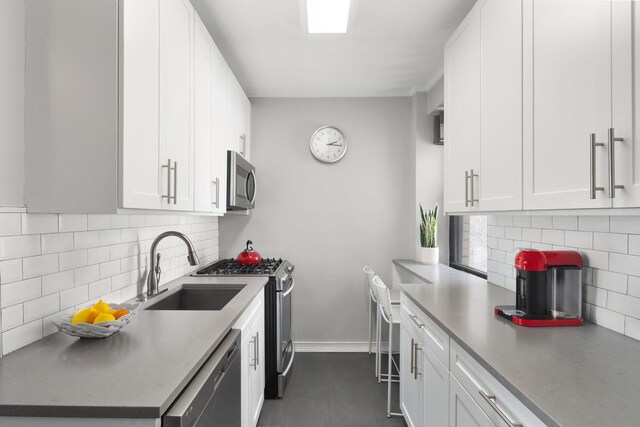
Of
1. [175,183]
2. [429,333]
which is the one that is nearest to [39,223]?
[175,183]

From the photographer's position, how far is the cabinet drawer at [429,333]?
63.0 inches

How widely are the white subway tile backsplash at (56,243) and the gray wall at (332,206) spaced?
223cm

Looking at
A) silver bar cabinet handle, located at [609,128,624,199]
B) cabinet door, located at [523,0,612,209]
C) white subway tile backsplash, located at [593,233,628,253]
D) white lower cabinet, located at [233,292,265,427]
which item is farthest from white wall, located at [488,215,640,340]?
white lower cabinet, located at [233,292,265,427]

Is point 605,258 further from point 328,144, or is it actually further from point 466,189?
point 328,144

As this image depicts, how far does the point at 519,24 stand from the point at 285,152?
2.51 m

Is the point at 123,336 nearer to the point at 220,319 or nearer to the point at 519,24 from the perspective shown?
the point at 220,319

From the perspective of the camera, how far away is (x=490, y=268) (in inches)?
97.3

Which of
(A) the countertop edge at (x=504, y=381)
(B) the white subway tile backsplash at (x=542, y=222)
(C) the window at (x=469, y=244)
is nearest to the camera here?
(A) the countertop edge at (x=504, y=381)

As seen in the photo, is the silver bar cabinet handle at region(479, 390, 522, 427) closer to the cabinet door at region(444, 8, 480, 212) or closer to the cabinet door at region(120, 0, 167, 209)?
the cabinet door at region(444, 8, 480, 212)

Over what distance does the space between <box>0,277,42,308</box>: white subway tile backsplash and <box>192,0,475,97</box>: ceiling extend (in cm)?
167

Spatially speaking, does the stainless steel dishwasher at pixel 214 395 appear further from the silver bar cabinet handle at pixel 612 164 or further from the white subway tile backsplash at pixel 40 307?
the silver bar cabinet handle at pixel 612 164

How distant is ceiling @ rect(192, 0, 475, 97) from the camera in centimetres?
220

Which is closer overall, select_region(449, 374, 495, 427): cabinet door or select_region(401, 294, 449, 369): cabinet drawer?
select_region(449, 374, 495, 427): cabinet door

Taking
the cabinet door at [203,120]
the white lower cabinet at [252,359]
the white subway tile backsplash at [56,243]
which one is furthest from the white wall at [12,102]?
the white lower cabinet at [252,359]
